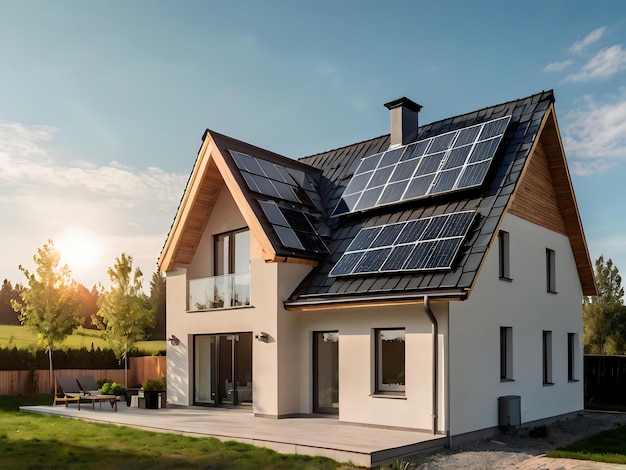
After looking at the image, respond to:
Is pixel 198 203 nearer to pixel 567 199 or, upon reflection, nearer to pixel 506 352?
pixel 506 352

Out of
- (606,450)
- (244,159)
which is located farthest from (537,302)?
(244,159)

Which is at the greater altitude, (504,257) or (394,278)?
(504,257)

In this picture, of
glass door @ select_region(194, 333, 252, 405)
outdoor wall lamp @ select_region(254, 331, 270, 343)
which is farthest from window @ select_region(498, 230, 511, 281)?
glass door @ select_region(194, 333, 252, 405)

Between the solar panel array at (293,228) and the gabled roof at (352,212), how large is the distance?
4 cm

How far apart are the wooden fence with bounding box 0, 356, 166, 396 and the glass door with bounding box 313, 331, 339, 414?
14.1 metres

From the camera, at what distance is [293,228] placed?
1747 centimetres

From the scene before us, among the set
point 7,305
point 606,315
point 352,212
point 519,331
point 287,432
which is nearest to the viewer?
point 287,432

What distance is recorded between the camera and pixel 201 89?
1527 centimetres

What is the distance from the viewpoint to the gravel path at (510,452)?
38.0 ft

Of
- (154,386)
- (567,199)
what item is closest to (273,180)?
(154,386)

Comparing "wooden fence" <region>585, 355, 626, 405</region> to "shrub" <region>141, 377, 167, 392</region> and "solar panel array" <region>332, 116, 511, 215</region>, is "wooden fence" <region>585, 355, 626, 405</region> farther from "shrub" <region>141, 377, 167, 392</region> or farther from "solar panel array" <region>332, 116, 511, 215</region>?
"shrub" <region>141, 377, 167, 392</region>

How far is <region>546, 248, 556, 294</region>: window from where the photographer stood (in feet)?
61.8

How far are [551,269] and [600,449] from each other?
635cm

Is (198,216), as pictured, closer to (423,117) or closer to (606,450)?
(423,117)
